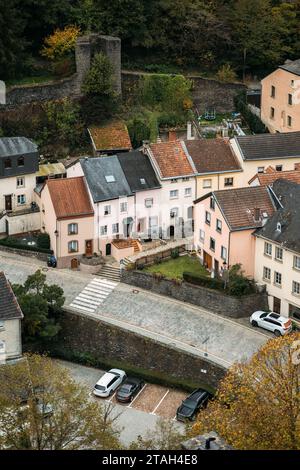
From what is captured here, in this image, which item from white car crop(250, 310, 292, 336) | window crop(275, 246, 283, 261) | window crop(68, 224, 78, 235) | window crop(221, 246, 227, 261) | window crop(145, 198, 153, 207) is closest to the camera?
white car crop(250, 310, 292, 336)

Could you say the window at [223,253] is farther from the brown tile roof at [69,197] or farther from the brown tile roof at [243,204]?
the brown tile roof at [69,197]

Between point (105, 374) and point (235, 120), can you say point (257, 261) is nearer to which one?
point (105, 374)

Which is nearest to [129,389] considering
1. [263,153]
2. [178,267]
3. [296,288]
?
[178,267]

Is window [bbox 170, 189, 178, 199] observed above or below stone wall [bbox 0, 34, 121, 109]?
below

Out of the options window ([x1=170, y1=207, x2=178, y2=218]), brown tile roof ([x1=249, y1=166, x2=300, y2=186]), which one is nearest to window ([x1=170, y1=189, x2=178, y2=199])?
window ([x1=170, y1=207, x2=178, y2=218])

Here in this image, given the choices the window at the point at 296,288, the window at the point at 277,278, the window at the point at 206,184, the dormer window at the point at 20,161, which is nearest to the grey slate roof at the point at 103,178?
the dormer window at the point at 20,161

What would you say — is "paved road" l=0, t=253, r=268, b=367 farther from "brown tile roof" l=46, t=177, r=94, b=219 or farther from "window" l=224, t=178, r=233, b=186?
"window" l=224, t=178, r=233, b=186

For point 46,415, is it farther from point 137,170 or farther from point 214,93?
point 214,93
